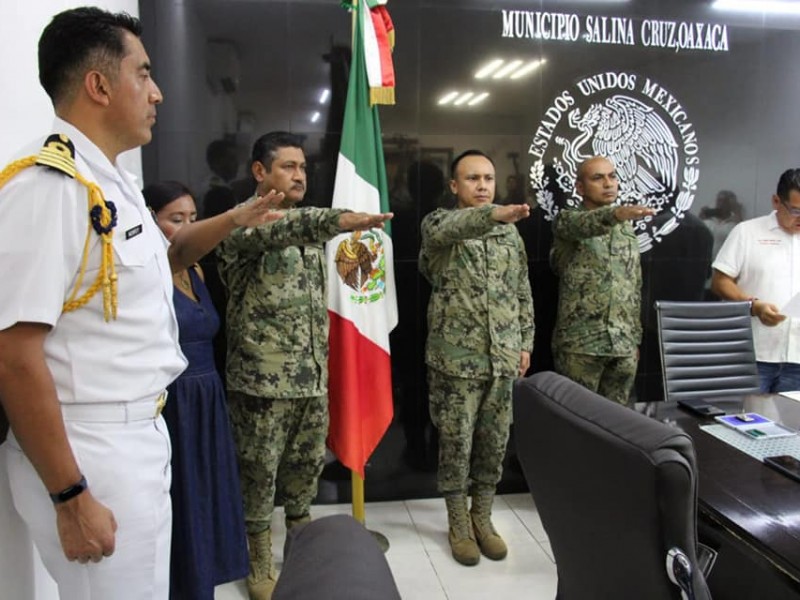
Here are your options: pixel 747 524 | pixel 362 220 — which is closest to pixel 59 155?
pixel 362 220

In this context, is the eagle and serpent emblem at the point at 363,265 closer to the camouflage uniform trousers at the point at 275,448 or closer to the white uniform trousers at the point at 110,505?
the camouflage uniform trousers at the point at 275,448

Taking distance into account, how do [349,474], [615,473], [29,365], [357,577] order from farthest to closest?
[349,474]
[29,365]
[615,473]
[357,577]

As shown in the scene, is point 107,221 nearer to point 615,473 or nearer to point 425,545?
point 615,473

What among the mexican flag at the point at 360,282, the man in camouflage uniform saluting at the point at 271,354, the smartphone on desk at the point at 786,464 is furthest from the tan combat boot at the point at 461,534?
the smartphone on desk at the point at 786,464

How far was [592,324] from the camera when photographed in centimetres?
293

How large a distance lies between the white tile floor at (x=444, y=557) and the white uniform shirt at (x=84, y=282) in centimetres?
132

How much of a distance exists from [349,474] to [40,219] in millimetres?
2374

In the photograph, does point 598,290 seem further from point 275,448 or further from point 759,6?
point 759,6

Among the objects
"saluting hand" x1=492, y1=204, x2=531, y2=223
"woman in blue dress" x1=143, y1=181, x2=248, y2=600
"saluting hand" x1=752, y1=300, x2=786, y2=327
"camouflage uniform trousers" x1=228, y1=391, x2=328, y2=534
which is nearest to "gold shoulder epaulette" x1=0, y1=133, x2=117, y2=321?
"woman in blue dress" x1=143, y1=181, x2=248, y2=600

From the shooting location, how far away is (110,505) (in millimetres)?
1162

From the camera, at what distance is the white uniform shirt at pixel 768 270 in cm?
297

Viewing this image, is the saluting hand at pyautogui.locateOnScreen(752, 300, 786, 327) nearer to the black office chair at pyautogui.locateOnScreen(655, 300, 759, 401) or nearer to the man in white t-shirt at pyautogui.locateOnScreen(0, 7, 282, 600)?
the black office chair at pyautogui.locateOnScreen(655, 300, 759, 401)

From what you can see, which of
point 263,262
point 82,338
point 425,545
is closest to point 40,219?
point 82,338

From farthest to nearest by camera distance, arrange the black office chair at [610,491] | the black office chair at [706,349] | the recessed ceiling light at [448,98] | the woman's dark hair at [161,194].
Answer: the recessed ceiling light at [448,98] < the black office chair at [706,349] < the woman's dark hair at [161,194] < the black office chair at [610,491]
